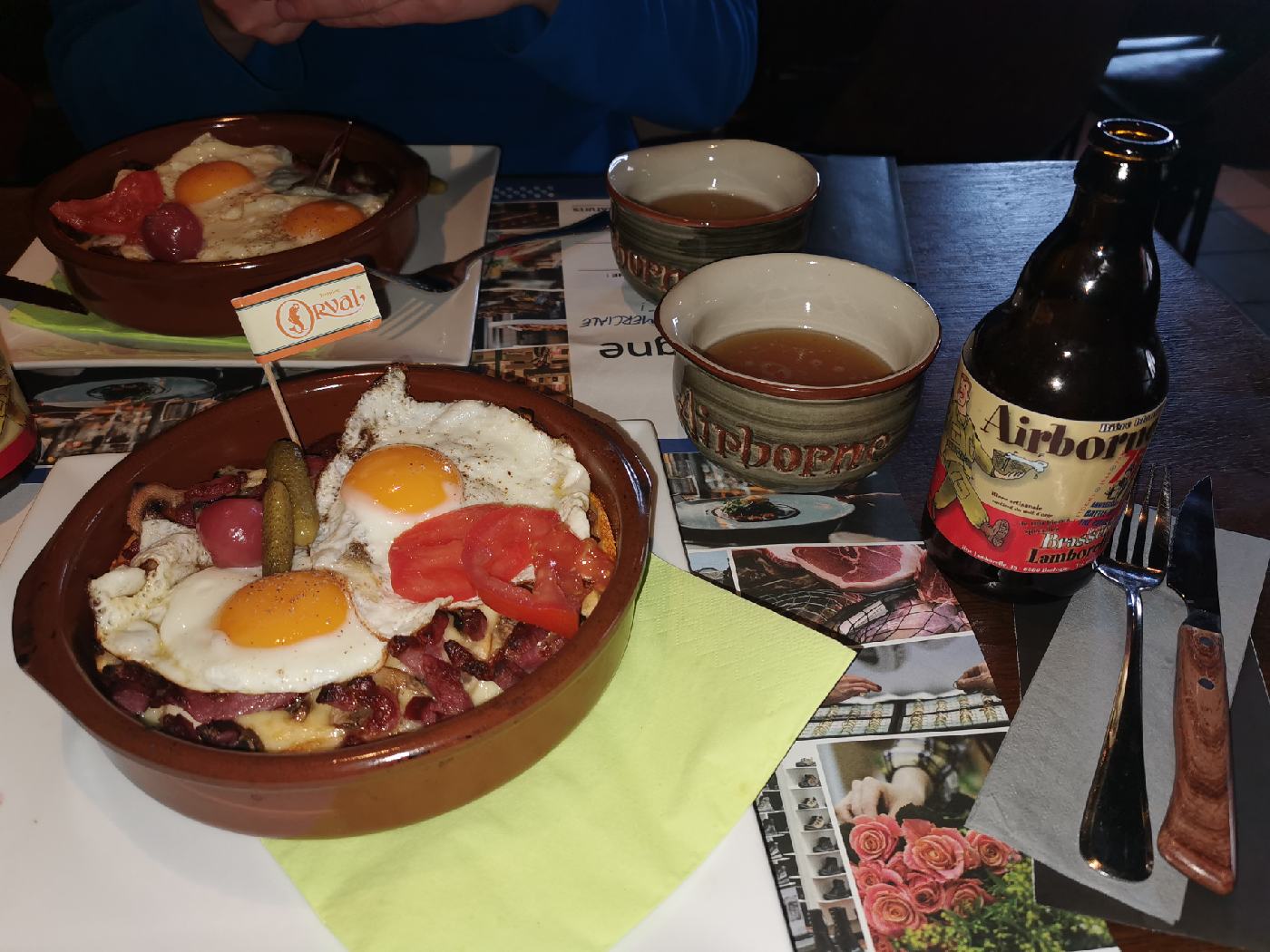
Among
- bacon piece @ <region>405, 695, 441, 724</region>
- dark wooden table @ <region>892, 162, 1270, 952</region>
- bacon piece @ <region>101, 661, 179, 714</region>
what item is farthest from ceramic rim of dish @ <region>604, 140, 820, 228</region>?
bacon piece @ <region>101, 661, 179, 714</region>

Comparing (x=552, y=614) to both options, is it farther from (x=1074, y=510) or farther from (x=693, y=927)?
(x=1074, y=510)

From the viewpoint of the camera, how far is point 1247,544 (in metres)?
1.78

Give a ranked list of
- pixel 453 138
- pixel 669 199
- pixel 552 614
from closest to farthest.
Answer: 1. pixel 552 614
2. pixel 669 199
3. pixel 453 138

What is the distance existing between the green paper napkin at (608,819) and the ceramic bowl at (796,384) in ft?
1.23

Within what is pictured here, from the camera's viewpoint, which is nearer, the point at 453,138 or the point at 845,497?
the point at 845,497

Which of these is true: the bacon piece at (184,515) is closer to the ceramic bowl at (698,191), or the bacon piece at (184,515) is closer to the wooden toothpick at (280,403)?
the wooden toothpick at (280,403)

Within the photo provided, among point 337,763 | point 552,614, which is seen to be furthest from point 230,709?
point 552,614

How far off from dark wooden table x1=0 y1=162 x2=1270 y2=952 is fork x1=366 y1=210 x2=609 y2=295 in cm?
100

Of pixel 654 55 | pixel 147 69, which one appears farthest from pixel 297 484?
pixel 147 69

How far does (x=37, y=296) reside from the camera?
2191 mm

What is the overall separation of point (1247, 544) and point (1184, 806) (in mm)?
713

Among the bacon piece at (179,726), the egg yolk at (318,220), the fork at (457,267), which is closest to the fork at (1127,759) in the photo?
the bacon piece at (179,726)

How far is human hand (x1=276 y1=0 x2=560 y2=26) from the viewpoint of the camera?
98.7 inches

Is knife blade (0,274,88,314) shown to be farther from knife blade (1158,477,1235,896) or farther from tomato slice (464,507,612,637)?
knife blade (1158,477,1235,896)
